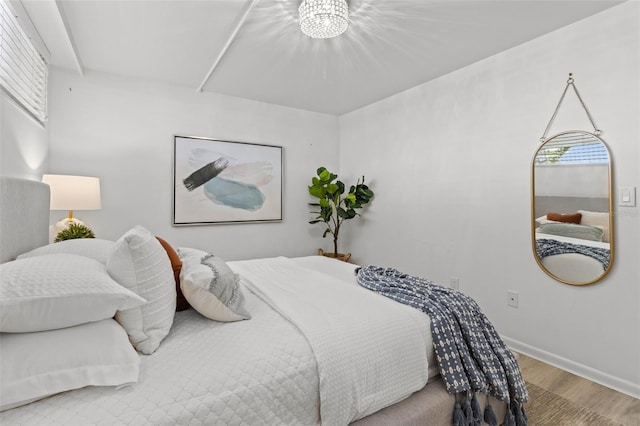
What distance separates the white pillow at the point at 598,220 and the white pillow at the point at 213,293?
2.39 m

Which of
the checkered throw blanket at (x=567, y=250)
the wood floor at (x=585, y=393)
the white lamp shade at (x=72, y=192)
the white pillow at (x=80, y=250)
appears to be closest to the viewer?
the white pillow at (x=80, y=250)

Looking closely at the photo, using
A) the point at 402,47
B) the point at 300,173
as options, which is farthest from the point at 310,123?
the point at 402,47

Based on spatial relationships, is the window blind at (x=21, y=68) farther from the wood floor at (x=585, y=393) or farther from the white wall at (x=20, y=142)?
the wood floor at (x=585, y=393)

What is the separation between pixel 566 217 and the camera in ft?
7.88

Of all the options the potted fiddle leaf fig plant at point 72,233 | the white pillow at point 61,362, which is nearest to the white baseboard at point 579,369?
the white pillow at point 61,362

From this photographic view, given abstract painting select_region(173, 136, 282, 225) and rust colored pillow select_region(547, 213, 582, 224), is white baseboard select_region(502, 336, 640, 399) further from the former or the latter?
abstract painting select_region(173, 136, 282, 225)

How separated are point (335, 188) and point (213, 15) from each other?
244cm

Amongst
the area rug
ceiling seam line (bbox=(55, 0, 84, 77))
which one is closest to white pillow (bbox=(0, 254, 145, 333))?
ceiling seam line (bbox=(55, 0, 84, 77))

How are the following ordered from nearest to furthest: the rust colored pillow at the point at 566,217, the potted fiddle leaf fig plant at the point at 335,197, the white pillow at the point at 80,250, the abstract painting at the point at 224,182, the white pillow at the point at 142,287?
the white pillow at the point at 142,287, the white pillow at the point at 80,250, the rust colored pillow at the point at 566,217, the abstract painting at the point at 224,182, the potted fiddle leaf fig plant at the point at 335,197

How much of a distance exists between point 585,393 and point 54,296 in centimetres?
291

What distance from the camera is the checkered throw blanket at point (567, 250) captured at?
220 centimetres

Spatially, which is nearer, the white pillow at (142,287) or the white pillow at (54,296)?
the white pillow at (54,296)

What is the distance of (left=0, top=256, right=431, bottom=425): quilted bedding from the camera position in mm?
902

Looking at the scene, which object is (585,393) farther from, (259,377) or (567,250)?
(259,377)
